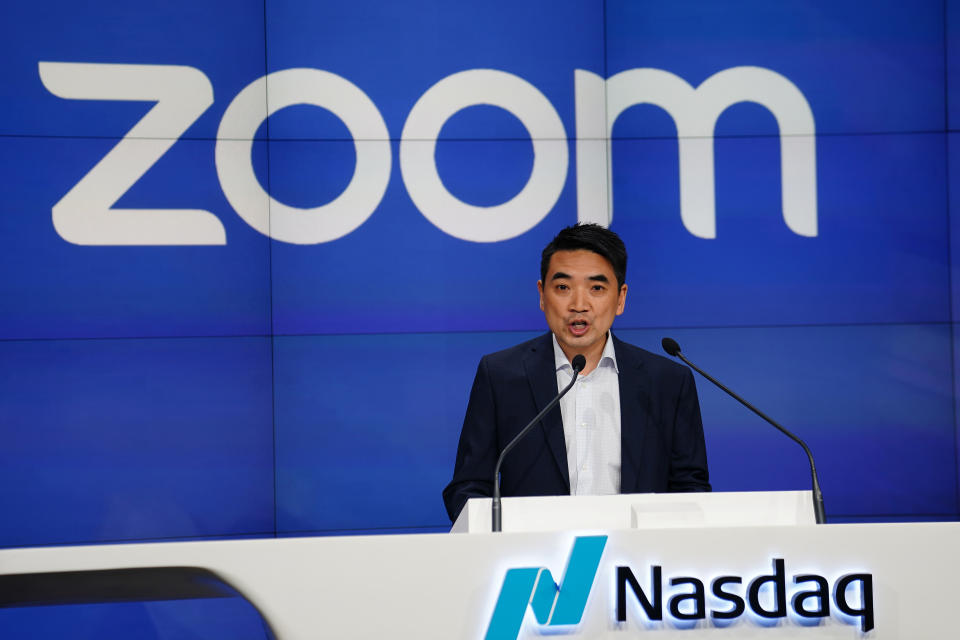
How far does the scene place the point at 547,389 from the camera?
2.39m

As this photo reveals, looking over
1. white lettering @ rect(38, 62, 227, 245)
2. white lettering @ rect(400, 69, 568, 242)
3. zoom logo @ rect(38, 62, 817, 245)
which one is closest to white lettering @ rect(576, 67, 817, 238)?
zoom logo @ rect(38, 62, 817, 245)

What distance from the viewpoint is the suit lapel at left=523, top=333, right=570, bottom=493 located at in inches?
89.8

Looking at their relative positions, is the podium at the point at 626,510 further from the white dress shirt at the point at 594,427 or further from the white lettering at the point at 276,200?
the white lettering at the point at 276,200

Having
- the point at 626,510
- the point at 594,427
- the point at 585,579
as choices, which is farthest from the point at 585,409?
the point at 585,579

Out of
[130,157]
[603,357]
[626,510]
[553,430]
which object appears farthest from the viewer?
[130,157]

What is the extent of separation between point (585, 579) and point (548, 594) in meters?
0.06

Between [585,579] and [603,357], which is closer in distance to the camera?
[585,579]

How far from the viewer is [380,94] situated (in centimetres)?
379

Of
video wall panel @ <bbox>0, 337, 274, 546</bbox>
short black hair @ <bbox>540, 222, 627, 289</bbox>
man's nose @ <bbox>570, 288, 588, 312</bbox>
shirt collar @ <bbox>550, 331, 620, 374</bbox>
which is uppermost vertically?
short black hair @ <bbox>540, 222, 627, 289</bbox>

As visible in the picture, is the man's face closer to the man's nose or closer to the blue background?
the man's nose

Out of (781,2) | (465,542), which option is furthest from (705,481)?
(781,2)

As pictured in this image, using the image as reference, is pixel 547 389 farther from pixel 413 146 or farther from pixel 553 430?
pixel 413 146

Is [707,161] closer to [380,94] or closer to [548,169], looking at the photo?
[548,169]

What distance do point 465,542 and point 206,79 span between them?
2955 millimetres
